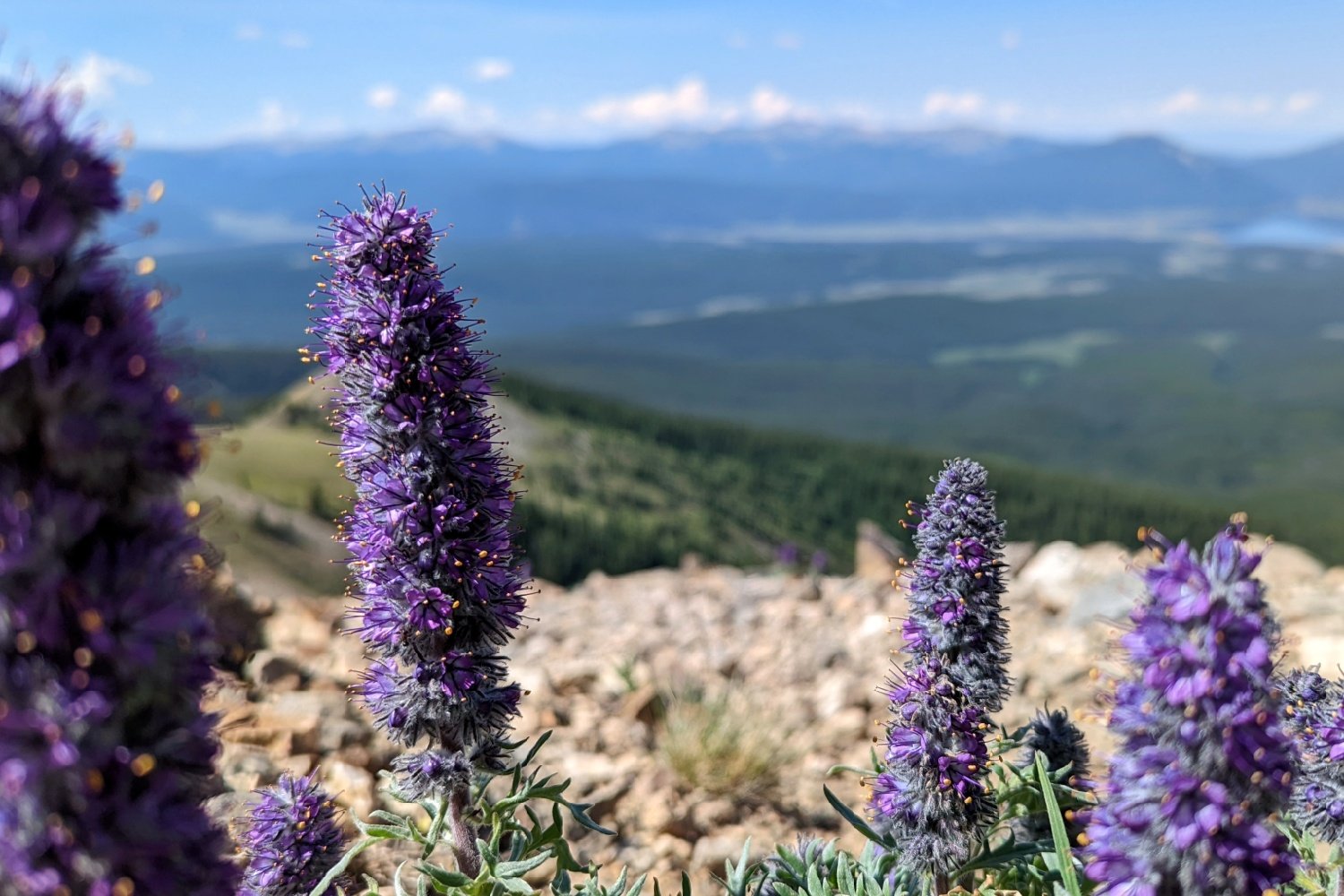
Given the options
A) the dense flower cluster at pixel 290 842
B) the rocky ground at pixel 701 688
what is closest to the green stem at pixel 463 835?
the rocky ground at pixel 701 688

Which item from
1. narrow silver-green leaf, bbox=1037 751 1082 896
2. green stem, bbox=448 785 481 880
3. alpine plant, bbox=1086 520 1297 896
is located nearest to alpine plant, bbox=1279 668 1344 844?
narrow silver-green leaf, bbox=1037 751 1082 896

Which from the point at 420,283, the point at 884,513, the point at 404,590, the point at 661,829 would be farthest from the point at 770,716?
the point at 884,513

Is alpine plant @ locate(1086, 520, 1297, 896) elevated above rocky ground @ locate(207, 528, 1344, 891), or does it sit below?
above

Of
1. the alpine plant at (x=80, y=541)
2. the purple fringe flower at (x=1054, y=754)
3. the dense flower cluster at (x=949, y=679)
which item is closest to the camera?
the alpine plant at (x=80, y=541)

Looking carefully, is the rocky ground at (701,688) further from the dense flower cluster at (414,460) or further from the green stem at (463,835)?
the dense flower cluster at (414,460)

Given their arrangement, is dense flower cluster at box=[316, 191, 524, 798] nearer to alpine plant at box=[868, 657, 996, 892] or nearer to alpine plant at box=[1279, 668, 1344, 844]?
alpine plant at box=[868, 657, 996, 892]

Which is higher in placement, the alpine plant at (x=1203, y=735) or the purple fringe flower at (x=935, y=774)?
the alpine plant at (x=1203, y=735)

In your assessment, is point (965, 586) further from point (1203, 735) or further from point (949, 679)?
point (1203, 735)
